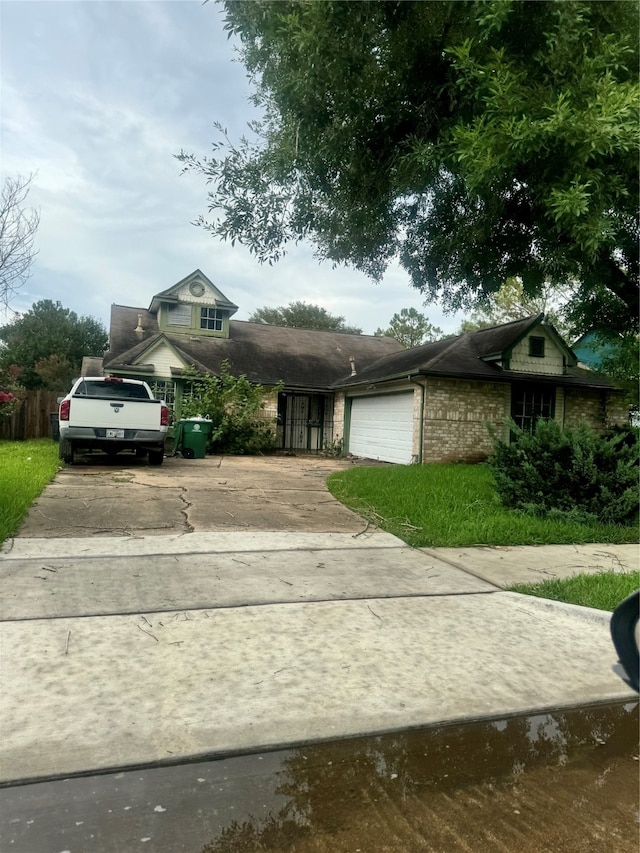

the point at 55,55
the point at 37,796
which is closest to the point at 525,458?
the point at 37,796

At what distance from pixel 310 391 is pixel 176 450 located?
263 inches

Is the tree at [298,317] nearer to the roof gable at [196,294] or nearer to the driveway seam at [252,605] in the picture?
the roof gable at [196,294]

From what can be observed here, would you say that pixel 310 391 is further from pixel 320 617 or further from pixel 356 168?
pixel 320 617

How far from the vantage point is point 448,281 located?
12.8 meters

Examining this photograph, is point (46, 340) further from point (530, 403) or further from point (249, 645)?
point (249, 645)

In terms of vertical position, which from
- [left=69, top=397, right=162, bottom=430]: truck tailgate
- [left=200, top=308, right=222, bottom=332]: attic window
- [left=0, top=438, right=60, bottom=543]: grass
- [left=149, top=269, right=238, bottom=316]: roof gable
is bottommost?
[left=0, top=438, right=60, bottom=543]: grass

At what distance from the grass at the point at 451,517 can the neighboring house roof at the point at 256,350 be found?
10203 mm

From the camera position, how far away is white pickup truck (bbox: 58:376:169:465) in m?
11.6

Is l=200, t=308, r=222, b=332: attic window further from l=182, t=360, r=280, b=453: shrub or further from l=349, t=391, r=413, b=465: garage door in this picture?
l=349, t=391, r=413, b=465: garage door

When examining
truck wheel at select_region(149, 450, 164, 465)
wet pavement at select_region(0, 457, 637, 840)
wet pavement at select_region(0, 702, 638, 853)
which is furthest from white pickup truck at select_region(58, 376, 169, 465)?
wet pavement at select_region(0, 702, 638, 853)

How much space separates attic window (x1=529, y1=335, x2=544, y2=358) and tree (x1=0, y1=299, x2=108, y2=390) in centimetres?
3173

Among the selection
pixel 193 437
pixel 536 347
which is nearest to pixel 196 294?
pixel 193 437

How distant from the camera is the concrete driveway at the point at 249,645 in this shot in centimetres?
266

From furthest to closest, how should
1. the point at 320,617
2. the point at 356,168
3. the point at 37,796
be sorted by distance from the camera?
1. the point at 356,168
2. the point at 320,617
3. the point at 37,796
